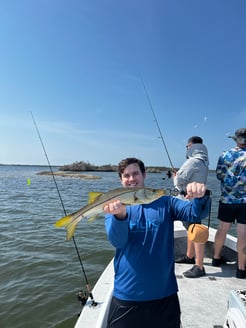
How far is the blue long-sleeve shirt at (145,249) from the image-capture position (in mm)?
2160

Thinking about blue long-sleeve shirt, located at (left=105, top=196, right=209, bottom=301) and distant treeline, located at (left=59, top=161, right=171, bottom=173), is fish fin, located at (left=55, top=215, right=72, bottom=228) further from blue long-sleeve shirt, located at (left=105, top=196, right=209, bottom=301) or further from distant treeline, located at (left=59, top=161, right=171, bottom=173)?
distant treeline, located at (left=59, top=161, right=171, bottom=173)

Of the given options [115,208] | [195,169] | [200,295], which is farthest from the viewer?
[195,169]

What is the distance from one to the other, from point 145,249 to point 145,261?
0.32 feet

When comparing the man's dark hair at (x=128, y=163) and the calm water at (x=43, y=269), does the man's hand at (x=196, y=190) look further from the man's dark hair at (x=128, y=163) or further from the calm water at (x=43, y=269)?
the calm water at (x=43, y=269)

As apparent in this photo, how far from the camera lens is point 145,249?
2225 millimetres

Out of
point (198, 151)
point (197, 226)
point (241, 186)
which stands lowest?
point (197, 226)

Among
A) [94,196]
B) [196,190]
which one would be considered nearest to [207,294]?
[196,190]

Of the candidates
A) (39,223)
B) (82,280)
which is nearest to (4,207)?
(39,223)

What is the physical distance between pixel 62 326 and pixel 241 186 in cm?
380

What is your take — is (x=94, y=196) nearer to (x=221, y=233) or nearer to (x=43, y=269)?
(x=221, y=233)

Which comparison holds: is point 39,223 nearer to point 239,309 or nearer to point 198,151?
point 198,151

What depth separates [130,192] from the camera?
2084 mm

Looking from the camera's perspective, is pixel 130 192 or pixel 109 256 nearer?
pixel 130 192

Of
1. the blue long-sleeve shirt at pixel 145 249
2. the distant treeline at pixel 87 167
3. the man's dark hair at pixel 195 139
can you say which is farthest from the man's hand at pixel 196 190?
the distant treeline at pixel 87 167
